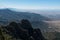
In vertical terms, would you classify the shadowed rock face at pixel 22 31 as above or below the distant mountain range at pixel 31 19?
above

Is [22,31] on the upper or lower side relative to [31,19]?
upper

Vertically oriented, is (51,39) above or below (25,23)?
below

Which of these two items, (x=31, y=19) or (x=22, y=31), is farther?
(x=31, y=19)

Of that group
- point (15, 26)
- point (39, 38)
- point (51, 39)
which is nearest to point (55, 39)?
point (51, 39)

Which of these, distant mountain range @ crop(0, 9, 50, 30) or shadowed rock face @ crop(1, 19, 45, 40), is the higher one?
shadowed rock face @ crop(1, 19, 45, 40)

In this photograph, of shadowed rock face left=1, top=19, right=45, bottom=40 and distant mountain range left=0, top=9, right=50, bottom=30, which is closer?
shadowed rock face left=1, top=19, right=45, bottom=40

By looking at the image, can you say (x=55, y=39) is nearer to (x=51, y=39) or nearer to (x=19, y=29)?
(x=51, y=39)

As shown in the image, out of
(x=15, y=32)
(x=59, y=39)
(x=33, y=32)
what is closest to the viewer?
(x=15, y=32)

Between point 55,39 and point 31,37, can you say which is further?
point 55,39

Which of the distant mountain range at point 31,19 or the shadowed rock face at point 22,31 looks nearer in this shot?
the shadowed rock face at point 22,31

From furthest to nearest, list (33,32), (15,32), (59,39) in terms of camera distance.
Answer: (59,39)
(33,32)
(15,32)
